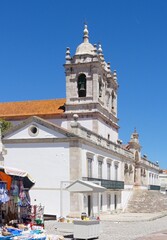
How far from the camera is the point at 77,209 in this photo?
27.0m

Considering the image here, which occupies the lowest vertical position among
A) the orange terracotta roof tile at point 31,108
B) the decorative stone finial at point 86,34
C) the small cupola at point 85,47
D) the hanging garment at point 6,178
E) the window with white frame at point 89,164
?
A: the hanging garment at point 6,178

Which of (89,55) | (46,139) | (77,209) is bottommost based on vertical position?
(77,209)

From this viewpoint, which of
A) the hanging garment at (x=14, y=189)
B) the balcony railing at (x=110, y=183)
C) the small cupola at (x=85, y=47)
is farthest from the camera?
Answer: the small cupola at (x=85, y=47)

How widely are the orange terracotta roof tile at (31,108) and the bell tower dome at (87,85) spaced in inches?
60.8

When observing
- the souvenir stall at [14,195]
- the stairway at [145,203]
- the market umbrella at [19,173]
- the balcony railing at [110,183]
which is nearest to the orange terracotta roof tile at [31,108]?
the balcony railing at [110,183]

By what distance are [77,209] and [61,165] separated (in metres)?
2.74

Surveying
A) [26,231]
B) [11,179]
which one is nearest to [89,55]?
[11,179]

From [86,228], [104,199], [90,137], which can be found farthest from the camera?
[104,199]

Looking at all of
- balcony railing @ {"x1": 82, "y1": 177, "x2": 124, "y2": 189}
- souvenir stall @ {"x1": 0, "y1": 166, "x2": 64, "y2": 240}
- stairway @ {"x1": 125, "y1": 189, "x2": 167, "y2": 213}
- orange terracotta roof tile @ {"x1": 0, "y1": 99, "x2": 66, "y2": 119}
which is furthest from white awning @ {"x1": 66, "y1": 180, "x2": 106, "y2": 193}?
orange terracotta roof tile @ {"x1": 0, "y1": 99, "x2": 66, "y2": 119}

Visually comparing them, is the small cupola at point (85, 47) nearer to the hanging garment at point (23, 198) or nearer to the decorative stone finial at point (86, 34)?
the decorative stone finial at point (86, 34)

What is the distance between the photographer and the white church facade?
27484 mm

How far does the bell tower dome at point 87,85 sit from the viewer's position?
133 feet

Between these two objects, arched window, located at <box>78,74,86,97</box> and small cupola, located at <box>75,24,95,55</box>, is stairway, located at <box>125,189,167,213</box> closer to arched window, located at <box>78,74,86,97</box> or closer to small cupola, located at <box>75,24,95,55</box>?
arched window, located at <box>78,74,86,97</box>

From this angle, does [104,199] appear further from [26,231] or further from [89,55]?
[26,231]
